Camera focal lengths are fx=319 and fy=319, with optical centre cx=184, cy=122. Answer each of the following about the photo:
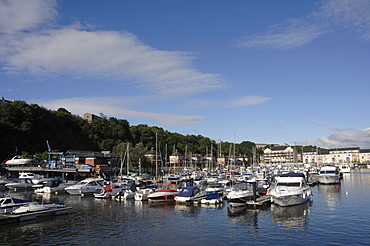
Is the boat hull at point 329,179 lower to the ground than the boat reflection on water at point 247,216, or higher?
higher

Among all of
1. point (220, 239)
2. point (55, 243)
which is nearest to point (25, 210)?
point (55, 243)

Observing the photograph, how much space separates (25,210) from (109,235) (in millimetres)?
10187

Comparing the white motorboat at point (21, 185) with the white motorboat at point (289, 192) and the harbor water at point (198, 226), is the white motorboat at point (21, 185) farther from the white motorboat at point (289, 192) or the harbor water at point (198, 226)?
the white motorboat at point (289, 192)

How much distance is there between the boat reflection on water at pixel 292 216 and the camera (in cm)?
2825

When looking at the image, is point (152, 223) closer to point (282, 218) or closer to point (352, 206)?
point (282, 218)

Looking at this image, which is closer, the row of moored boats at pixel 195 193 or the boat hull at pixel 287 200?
the row of moored boats at pixel 195 193

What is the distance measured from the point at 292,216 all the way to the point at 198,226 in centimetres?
1054

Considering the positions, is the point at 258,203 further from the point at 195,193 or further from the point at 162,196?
the point at 162,196

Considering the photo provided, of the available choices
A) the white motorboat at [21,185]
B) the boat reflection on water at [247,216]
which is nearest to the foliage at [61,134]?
the white motorboat at [21,185]

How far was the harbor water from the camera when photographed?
23453 millimetres

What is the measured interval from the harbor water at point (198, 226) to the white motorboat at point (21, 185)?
25983 mm

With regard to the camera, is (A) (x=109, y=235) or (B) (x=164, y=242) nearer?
(B) (x=164, y=242)

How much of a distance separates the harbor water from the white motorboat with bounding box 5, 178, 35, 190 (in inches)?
1023

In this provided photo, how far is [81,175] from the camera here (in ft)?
260
